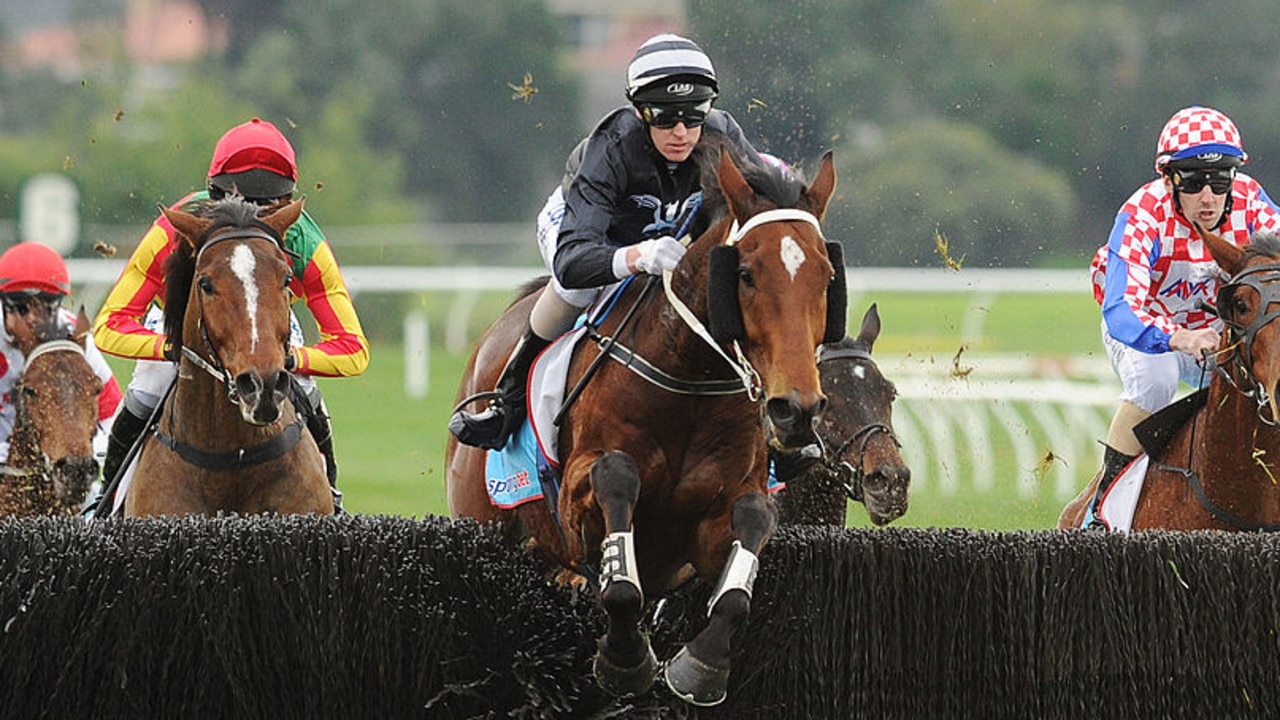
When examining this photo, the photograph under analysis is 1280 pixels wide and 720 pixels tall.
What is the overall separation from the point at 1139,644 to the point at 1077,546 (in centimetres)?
25

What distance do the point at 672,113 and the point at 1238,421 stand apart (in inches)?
70.2

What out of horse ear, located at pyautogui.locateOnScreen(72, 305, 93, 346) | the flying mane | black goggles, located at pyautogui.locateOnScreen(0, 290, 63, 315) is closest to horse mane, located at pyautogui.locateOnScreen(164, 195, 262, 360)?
the flying mane

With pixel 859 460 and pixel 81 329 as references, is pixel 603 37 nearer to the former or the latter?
pixel 81 329

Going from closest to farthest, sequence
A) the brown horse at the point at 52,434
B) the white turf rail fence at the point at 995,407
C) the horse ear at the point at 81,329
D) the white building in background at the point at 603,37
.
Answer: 1. the brown horse at the point at 52,434
2. the horse ear at the point at 81,329
3. the white turf rail fence at the point at 995,407
4. the white building in background at the point at 603,37

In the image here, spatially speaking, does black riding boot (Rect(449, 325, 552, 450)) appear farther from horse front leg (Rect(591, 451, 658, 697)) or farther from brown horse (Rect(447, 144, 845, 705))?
horse front leg (Rect(591, 451, 658, 697))

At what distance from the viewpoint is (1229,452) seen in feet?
17.7

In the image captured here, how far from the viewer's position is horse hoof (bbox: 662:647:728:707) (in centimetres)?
411

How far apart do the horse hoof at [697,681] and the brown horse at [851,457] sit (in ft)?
6.12

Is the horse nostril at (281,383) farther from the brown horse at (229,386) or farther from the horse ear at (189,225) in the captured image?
the horse ear at (189,225)

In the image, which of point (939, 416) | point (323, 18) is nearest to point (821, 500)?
point (939, 416)

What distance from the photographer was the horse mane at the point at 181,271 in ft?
16.7

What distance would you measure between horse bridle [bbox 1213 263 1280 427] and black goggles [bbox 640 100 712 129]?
1534mm

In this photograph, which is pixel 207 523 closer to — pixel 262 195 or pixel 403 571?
pixel 403 571

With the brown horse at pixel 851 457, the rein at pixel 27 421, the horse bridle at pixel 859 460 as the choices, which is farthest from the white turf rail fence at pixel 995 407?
the rein at pixel 27 421
